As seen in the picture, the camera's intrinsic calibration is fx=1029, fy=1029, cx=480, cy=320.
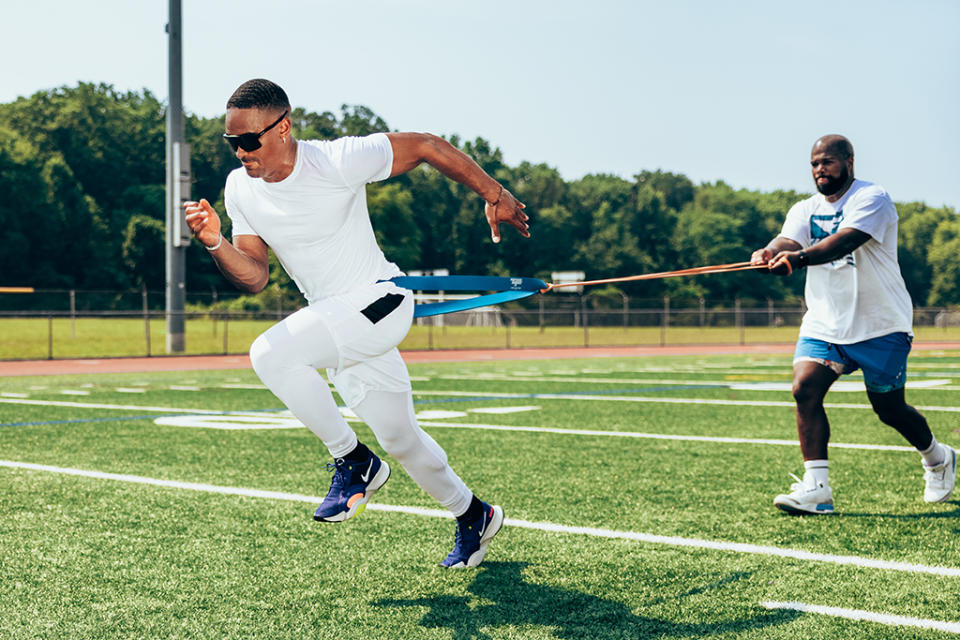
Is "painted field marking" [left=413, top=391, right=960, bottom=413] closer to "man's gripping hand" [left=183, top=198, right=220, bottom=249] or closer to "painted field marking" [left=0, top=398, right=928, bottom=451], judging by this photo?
"painted field marking" [left=0, top=398, right=928, bottom=451]

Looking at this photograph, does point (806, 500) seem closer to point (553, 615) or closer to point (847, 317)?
point (847, 317)

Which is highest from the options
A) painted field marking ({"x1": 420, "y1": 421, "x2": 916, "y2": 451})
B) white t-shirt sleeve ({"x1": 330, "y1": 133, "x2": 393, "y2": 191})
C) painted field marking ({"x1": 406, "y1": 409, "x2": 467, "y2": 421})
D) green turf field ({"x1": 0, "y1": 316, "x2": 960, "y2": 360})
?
white t-shirt sleeve ({"x1": 330, "y1": 133, "x2": 393, "y2": 191})

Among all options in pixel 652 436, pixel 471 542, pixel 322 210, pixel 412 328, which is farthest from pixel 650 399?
pixel 412 328

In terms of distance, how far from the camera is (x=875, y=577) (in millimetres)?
4273

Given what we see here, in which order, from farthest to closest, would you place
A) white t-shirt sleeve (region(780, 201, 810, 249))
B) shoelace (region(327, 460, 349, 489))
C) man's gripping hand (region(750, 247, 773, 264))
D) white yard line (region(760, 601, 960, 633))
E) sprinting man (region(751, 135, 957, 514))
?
white t-shirt sleeve (region(780, 201, 810, 249)) < sprinting man (region(751, 135, 957, 514)) < man's gripping hand (region(750, 247, 773, 264)) < shoelace (region(327, 460, 349, 489)) < white yard line (region(760, 601, 960, 633))

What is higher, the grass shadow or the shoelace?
the shoelace

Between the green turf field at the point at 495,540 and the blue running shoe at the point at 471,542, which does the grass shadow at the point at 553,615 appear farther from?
the blue running shoe at the point at 471,542

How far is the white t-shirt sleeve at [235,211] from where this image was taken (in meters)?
4.18

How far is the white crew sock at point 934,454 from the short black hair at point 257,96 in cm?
427

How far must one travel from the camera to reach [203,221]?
12.8 ft

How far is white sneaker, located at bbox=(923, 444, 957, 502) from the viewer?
6020 millimetres

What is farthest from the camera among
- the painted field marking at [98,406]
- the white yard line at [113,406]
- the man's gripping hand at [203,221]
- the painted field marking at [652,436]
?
the painted field marking at [98,406]

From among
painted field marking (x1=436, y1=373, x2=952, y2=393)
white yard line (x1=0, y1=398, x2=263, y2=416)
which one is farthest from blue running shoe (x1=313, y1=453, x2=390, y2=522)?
painted field marking (x1=436, y1=373, x2=952, y2=393)

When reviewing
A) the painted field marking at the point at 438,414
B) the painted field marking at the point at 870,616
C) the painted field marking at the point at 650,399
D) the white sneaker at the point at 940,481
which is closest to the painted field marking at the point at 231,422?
the painted field marking at the point at 438,414
